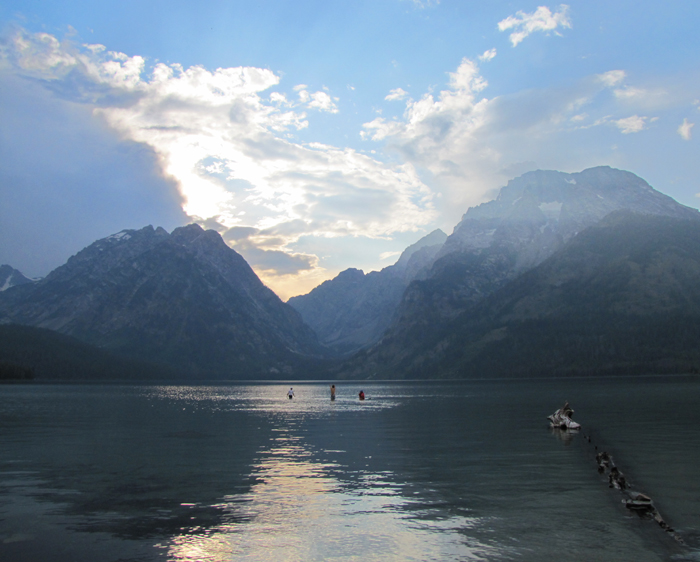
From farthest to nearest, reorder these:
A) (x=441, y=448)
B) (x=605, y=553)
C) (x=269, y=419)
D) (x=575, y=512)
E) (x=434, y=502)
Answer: (x=269, y=419) → (x=441, y=448) → (x=434, y=502) → (x=575, y=512) → (x=605, y=553)

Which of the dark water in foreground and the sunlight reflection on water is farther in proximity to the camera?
the dark water in foreground

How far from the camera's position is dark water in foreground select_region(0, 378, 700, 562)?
811 inches

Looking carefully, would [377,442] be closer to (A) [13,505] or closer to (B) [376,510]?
(B) [376,510]

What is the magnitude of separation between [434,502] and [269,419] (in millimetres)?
62233

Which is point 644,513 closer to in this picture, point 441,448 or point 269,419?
point 441,448

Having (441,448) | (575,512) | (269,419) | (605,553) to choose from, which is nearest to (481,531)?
(605,553)

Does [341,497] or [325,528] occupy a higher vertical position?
[325,528]

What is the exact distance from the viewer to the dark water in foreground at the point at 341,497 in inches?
811

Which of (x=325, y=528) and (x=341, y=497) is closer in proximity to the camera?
(x=325, y=528)

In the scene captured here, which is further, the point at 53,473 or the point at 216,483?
the point at 53,473

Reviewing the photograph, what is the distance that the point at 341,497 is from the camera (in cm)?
2936

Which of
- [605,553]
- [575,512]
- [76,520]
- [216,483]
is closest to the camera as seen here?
[605,553]

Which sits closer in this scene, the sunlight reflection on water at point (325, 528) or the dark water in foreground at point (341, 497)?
the sunlight reflection on water at point (325, 528)

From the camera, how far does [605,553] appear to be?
19906mm
